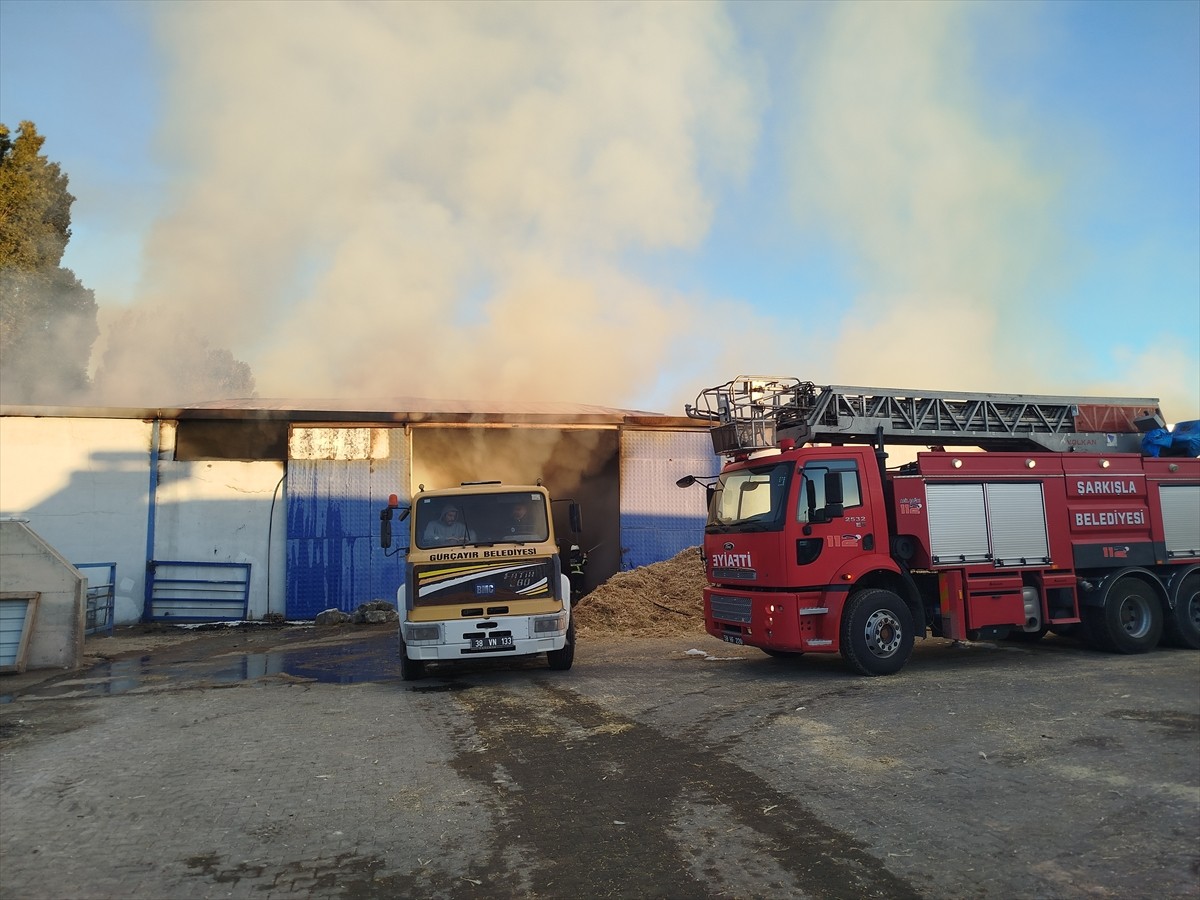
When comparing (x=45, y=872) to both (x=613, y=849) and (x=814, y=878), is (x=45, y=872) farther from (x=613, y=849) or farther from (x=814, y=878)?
(x=814, y=878)

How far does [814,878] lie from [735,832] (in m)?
0.65

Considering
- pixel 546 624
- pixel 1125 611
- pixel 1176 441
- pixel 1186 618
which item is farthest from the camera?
pixel 1176 441

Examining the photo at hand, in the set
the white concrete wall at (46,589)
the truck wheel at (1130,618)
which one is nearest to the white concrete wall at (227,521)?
the white concrete wall at (46,589)

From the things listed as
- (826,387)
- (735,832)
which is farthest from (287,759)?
(826,387)

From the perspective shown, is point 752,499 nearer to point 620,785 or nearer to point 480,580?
point 480,580

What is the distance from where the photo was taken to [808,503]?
862cm

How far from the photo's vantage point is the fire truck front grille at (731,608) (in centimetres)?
890

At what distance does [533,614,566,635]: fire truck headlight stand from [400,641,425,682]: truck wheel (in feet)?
5.08

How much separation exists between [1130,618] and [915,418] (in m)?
3.77

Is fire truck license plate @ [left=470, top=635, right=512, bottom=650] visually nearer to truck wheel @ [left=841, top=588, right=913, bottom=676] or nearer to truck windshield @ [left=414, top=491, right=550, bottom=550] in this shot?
truck windshield @ [left=414, top=491, right=550, bottom=550]

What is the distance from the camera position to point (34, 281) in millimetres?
25672

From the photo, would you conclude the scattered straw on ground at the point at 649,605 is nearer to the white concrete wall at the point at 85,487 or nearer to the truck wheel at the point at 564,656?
the truck wheel at the point at 564,656

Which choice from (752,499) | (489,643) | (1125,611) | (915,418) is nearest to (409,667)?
(489,643)

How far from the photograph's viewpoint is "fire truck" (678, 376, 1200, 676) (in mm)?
8570
